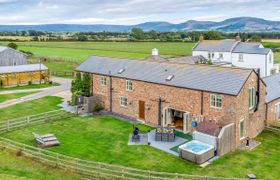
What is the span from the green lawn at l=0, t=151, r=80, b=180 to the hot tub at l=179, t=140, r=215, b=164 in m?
7.91

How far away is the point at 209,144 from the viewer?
25391 mm

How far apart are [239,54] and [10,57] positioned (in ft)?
140

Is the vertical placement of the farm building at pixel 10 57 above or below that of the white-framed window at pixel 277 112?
above

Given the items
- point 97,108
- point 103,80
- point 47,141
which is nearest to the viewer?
point 47,141

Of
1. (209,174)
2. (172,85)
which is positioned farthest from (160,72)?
(209,174)

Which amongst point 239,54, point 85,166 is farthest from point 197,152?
point 239,54

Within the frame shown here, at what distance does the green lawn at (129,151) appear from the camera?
74.2 ft

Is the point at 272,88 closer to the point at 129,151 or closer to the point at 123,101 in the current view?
the point at 123,101

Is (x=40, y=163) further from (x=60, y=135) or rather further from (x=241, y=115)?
(x=241, y=115)

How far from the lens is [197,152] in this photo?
23734 mm

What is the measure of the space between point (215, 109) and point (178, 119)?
6.17 metres

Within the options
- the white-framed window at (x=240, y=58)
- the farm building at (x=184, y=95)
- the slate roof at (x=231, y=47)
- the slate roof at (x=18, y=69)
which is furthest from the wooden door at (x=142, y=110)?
the white-framed window at (x=240, y=58)

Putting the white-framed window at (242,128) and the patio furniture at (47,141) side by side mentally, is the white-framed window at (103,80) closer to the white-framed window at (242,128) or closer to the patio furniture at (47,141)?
the patio furniture at (47,141)

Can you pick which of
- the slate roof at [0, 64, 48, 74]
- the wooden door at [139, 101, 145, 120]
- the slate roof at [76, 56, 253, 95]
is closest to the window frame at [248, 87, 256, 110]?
the slate roof at [76, 56, 253, 95]
